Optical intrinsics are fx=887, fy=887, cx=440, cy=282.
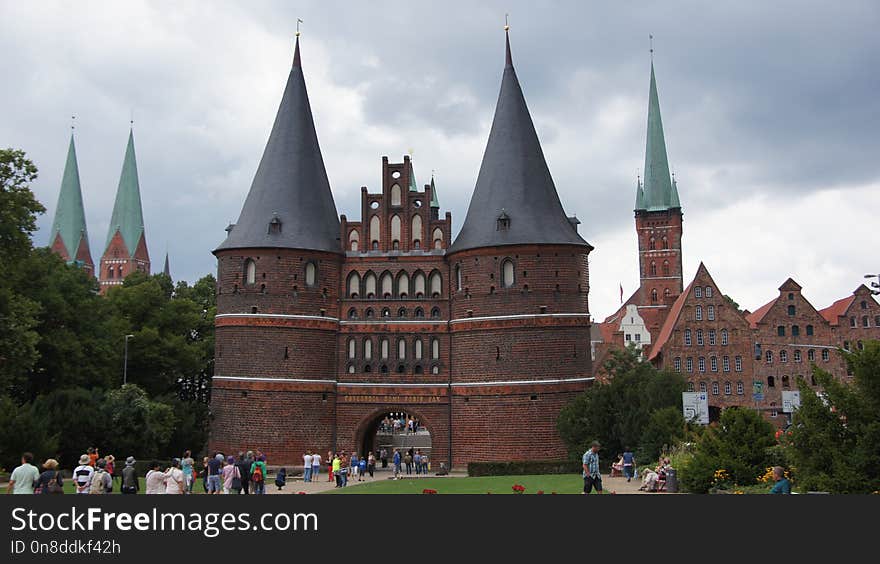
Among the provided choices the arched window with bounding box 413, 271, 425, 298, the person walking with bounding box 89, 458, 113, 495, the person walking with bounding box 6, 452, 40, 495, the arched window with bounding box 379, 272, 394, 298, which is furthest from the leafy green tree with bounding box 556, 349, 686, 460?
the person walking with bounding box 6, 452, 40, 495

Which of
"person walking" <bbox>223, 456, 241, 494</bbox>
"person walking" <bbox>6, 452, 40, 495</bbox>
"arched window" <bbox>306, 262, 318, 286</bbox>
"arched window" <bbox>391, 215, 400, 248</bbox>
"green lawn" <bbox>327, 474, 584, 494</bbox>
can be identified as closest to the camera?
"person walking" <bbox>6, 452, 40, 495</bbox>

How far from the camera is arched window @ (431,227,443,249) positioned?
147ft

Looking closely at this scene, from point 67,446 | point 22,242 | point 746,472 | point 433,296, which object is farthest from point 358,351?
point 746,472

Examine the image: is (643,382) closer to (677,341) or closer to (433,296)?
(433,296)

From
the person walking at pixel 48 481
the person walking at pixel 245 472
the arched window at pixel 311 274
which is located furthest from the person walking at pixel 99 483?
the arched window at pixel 311 274

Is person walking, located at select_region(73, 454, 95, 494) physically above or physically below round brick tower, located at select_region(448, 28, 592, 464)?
below

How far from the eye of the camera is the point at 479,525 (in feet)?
42.2

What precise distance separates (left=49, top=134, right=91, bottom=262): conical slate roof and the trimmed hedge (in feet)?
298

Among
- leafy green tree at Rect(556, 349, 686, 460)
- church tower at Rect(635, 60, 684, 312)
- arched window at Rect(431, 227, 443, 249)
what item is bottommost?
leafy green tree at Rect(556, 349, 686, 460)

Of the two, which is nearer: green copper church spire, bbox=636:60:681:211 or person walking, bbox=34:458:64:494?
person walking, bbox=34:458:64:494

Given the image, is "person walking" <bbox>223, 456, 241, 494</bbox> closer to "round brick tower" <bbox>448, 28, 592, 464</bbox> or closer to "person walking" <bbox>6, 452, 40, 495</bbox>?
"person walking" <bbox>6, 452, 40, 495</bbox>

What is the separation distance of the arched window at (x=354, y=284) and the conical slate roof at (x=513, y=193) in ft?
16.7

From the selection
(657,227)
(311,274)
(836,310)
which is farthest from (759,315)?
(311,274)

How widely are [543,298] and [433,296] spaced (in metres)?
5.73
